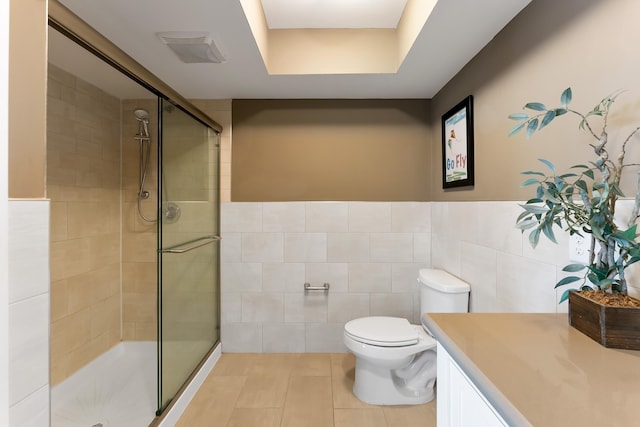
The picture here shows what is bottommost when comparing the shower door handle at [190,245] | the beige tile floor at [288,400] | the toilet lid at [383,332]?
the beige tile floor at [288,400]

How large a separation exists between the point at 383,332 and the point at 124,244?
215 centimetres

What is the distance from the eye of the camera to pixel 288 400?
82.7 inches

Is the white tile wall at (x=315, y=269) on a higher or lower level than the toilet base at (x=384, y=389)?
higher

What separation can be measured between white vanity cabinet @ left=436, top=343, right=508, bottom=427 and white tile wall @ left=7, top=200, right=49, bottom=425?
113 cm

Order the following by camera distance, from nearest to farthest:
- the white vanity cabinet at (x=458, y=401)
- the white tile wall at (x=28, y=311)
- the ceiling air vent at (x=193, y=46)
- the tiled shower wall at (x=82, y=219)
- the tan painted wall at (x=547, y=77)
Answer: the white vanity cabinet at (x=458, y=401)
the white tile wall at (x=28, y=311)
the tan painted wall at (x=547, y=77)
the ceiling air vent at (x=193, y=46)
the tiled shower wall at (x=82, y=219)

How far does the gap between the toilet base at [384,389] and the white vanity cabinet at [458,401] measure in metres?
1.08

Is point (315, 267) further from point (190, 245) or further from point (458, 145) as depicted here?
point (458, 145)

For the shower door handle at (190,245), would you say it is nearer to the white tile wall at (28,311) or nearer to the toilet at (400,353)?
the white tile wall at (28,311)

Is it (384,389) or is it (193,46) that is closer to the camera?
(193,46)

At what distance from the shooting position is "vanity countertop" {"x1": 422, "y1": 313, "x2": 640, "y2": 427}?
0.58m

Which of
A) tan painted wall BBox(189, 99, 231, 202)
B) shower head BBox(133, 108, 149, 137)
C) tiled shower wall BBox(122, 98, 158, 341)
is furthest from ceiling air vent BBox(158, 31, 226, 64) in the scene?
tiled shower wall BBox(122, 98, 158, 341)

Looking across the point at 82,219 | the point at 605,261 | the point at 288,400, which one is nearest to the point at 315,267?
the point at 288,400

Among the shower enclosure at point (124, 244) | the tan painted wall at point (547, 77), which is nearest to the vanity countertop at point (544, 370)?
the tan painted wall at point (547, 77)

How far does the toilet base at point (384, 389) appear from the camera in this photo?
6.75ft
